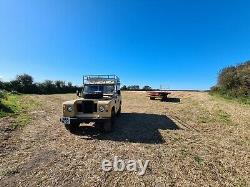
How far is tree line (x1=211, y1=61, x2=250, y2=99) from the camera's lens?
23562 millimetres

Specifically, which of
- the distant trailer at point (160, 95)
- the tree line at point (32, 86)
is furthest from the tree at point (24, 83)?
the distant trailer at point (160, 95)

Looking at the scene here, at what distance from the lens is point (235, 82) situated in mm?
26688

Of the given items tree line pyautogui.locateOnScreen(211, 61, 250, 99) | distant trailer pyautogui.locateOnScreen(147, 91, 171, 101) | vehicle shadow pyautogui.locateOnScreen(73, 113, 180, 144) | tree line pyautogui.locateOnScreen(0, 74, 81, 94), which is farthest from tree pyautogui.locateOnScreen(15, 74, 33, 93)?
vehicle shadow pyautogui.locateOnScreen(73, 113, 180, 144)

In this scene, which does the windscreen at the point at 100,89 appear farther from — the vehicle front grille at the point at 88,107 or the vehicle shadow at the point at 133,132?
the vehicle front grille at the point at 88,107

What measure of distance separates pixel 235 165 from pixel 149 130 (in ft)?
16.2

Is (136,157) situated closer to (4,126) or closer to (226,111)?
(4,126)

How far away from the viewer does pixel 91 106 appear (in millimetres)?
10328

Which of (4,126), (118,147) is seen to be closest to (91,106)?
(118,147)

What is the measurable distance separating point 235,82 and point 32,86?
115 feet

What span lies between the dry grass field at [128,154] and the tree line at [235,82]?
39.3 feet

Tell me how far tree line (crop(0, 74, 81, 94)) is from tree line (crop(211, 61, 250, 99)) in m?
30.8

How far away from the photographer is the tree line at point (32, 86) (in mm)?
41500

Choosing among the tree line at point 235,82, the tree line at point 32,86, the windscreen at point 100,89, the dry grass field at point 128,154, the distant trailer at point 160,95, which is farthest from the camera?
the tree line at point 32,86

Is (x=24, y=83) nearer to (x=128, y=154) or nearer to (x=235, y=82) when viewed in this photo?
(x=235, y=82)
